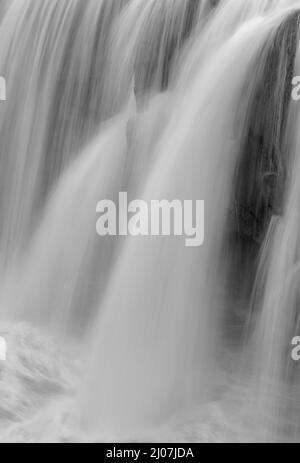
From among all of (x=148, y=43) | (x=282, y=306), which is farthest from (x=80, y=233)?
(x=282, y=306)

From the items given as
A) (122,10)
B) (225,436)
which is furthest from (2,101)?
(225,436)

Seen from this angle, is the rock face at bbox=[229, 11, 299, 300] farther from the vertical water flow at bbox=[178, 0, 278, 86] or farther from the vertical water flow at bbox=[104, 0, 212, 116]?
the vertical water flow at bbox=[104, 0, 212, 116]

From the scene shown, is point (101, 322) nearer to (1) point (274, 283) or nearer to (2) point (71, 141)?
(1) point (274, 283)

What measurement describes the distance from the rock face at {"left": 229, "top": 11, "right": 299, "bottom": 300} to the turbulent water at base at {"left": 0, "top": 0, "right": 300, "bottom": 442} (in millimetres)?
14

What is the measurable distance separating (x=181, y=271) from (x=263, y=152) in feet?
4.88

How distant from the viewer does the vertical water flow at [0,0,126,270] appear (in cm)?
934

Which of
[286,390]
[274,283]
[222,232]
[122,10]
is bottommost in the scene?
[286,390]

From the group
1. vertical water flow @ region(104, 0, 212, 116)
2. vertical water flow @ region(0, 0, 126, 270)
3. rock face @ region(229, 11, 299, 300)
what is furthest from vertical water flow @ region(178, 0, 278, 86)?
vertical water flow @ region(0, 0, 126, 270)

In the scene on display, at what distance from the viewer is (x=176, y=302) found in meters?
6.36

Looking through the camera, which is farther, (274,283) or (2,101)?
(2,101)

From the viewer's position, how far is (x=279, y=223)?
595 centimetres

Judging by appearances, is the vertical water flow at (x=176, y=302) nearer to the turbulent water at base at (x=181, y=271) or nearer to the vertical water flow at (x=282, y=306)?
the turbulent water at base at (x=181, y=271)

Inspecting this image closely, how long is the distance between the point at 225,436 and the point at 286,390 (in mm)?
771

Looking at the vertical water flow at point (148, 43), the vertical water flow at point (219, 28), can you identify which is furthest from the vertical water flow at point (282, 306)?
the vertical water flow at point (148, 43)
